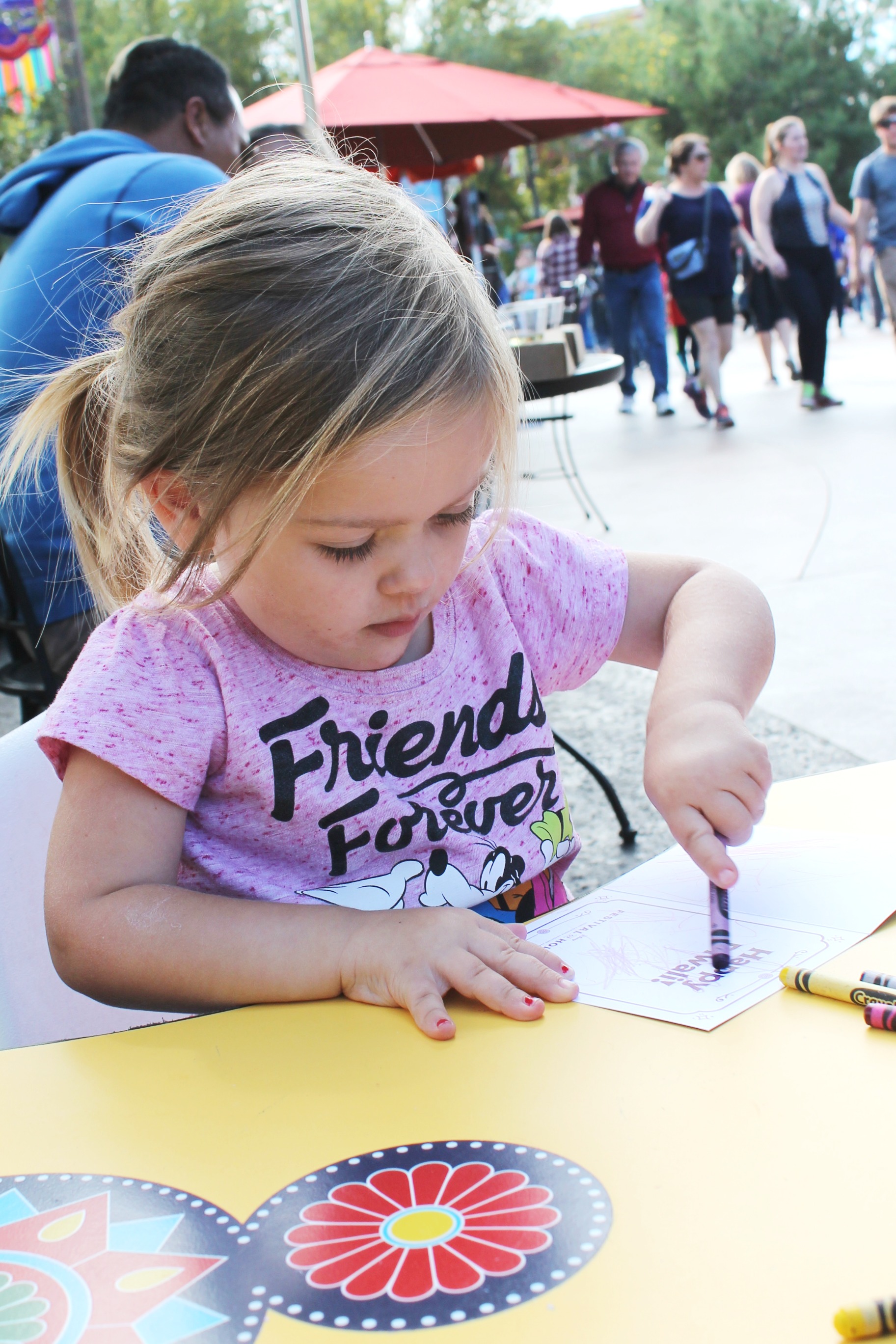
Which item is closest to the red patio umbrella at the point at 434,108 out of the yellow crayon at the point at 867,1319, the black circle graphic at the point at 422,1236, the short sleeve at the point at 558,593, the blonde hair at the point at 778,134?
the blonde hair at the point at 778,134

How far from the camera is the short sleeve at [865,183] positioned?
6.90 meters

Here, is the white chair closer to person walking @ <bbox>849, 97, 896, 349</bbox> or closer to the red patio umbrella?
the red patio umbrella

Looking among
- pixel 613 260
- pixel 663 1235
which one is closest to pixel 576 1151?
pixel 663 1235

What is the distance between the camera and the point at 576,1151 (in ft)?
1.89

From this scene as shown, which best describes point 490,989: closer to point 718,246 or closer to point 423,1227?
point 423,1227

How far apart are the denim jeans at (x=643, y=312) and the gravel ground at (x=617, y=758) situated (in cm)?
492

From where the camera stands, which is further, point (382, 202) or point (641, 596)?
point (641, 596)

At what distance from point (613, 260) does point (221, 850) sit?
7.74 metres

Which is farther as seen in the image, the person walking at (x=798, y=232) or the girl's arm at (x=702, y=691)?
the person walking at (x=798, y=232)

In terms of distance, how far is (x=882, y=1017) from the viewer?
0.66 meters

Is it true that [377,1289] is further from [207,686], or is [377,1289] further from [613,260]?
[613,260]

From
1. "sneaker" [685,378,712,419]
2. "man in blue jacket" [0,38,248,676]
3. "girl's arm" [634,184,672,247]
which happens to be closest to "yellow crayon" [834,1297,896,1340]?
"man in blue jacket" [0,38,248,676]

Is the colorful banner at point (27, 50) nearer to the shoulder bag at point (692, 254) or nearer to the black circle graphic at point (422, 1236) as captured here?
the shoulder bag at point (692, 254)

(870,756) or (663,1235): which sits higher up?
(663,1235)
